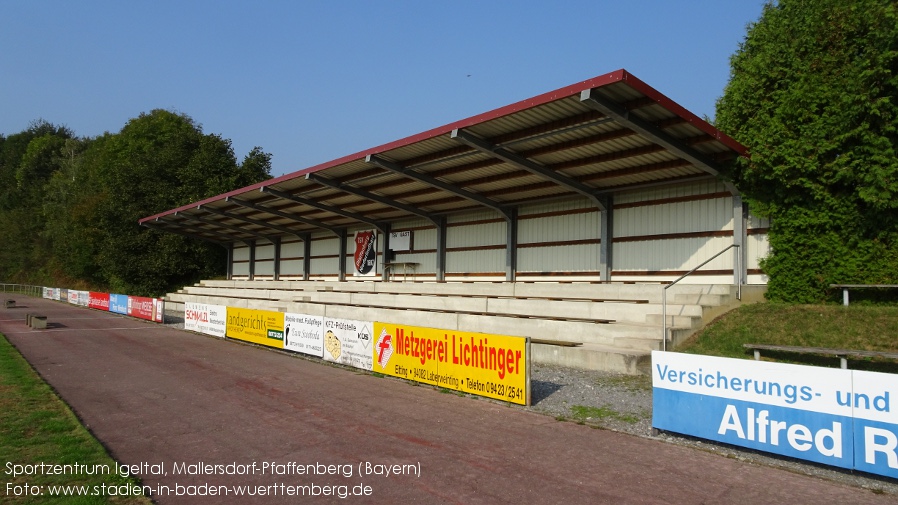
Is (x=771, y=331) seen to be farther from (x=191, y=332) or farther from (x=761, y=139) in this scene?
(x=191, y=332)

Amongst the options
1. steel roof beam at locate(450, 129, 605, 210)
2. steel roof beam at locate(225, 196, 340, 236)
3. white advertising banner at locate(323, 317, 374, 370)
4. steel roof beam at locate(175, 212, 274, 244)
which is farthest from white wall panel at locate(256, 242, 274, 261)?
steel roof beam at locate(450, 129, 605, 210)

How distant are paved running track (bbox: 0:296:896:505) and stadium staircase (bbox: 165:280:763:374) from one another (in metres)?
4.21

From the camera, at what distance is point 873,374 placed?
20.5 feet

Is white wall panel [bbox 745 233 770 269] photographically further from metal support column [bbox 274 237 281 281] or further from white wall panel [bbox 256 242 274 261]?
white wall panel [bbox 256 242 274 261]

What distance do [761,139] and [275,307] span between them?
75.3ft

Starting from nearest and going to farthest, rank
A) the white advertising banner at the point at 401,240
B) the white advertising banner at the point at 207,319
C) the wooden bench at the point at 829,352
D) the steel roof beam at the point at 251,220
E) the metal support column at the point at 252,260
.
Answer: the wooden bench at the point at 829,352
the white advertising banner at the point at 207,319
the white advertising banner at the point at 401,240
the steel roof beam at the point at 251,220
the metal support column at the point at 252,260

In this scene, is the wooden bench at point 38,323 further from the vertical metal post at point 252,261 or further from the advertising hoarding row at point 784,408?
the advertising hoarding row at point 784,408

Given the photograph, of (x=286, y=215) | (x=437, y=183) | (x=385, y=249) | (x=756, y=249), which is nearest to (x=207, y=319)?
(x=286, y=215)

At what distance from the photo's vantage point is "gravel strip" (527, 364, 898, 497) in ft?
22.0

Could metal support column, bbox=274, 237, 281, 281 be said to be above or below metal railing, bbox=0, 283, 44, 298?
above

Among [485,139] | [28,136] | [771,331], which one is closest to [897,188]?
[771,331]

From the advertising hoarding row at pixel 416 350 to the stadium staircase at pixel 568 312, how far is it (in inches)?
140

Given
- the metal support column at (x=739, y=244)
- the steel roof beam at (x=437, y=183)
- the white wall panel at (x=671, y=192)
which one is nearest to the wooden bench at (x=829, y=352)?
the metal support column at (x=739, y=244)

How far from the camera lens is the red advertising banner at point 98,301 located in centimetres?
4031
